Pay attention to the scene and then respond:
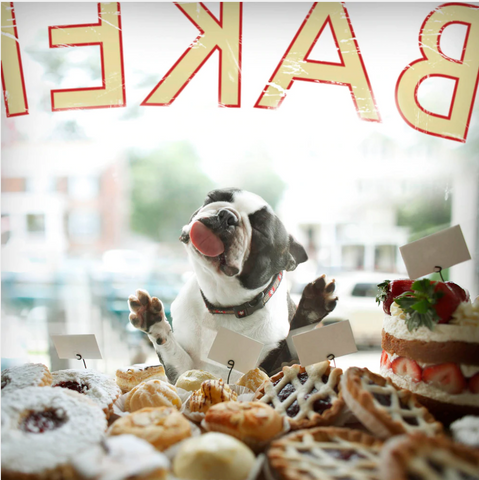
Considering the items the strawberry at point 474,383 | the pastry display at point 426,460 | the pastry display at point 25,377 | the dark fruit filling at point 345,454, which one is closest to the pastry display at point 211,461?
the dark fruit filling at point 345,454

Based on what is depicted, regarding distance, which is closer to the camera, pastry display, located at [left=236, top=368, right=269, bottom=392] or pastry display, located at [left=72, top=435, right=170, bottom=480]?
pastry display, located at [left=72, top=435, right=170, bottom=480]

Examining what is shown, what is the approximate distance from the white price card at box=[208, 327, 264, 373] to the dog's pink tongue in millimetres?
268

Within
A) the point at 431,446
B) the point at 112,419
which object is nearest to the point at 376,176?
the point at 431,446

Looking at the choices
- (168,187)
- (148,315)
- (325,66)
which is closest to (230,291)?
(148,315)

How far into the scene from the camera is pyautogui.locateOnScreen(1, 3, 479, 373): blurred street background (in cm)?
149

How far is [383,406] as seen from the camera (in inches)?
41.4

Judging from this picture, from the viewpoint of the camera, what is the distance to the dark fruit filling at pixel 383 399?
3.51 feet

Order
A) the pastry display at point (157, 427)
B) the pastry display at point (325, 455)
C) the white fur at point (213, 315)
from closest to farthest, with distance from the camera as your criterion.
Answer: the pastry display at point (325, 455)
the pastry display at point (157, 427)
the white fur at point (213, 315)

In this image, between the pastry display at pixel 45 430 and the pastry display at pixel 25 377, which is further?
the pastry display at pixel 25 377

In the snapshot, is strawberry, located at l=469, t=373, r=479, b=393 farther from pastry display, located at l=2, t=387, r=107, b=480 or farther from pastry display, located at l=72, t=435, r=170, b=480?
pastry display, located at l=2, t=387, r=107, b=480

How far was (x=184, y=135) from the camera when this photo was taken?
1623 mm

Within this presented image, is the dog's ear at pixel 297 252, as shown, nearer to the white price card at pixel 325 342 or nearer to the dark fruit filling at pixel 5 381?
the white price card at pixel 325 342

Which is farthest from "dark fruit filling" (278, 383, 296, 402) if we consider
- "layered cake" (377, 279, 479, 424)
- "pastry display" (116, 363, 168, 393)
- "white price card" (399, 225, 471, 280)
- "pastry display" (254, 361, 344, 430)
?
"white price card" (399, 225, 471, 280)

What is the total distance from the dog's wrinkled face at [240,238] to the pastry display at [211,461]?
57 cm
